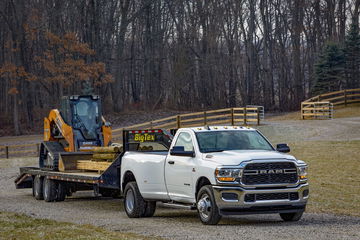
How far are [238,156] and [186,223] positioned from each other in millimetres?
1801

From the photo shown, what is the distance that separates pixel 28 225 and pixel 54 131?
13.4 metres

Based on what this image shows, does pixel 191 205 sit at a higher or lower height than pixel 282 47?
lower

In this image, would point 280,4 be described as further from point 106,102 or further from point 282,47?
point 106,102

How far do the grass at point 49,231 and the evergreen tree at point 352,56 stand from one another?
49352mm

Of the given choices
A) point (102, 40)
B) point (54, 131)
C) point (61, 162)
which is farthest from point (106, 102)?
point (61, 162)

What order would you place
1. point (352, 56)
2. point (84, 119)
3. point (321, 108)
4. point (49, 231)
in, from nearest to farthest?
point (49, 231) < point (84, 119) < point (321, 108) < point (352, 56)

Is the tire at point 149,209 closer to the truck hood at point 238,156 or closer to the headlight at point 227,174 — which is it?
the truck hood at point 238,156

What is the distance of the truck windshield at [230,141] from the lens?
1426cm

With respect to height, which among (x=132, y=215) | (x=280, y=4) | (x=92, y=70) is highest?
(x=280, y=4)

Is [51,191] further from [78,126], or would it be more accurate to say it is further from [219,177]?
[219,177]

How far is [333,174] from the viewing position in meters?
24.3

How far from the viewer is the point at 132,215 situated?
50.9 feet

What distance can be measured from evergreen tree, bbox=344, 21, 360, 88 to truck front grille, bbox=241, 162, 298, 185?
159 ft

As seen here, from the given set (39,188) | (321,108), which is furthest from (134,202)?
(321,108)
